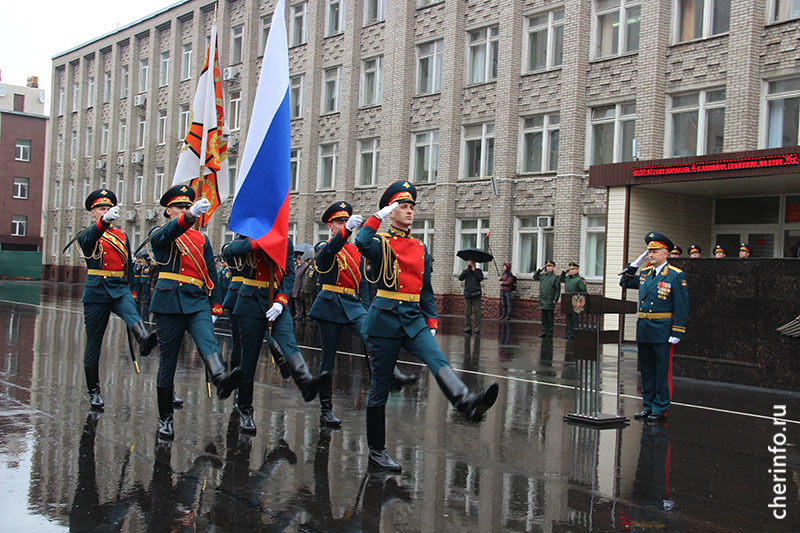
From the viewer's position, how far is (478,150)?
31781 mm

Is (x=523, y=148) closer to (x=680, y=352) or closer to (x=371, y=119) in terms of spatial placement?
(x=371, y=119)

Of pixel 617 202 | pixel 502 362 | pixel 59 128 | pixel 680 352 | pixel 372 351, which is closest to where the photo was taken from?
pixel 372 351

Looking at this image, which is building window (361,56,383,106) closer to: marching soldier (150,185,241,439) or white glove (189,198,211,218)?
marching soldier (150,185,241,439)

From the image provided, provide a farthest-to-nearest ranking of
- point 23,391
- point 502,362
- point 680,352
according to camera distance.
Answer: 1. point 502,362
2. point 680,352
3. point 23,391

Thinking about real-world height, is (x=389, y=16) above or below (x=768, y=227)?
above

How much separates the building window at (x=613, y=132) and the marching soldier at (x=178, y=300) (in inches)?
829

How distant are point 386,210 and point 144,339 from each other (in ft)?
11.5

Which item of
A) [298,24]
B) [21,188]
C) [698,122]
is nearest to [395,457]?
[698,122]

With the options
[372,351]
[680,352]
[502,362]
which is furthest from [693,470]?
[502,362]

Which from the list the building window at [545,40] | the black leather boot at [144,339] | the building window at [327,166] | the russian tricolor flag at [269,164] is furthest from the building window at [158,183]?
the russian tricolor flag at [269,164]

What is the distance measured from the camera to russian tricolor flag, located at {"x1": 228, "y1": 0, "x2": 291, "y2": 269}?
7809 millimetres

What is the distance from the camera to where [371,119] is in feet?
119

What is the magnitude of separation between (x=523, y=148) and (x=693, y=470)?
23951mm

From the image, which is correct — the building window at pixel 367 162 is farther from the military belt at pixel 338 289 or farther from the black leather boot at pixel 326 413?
the black leather boot at pixel 326 413
